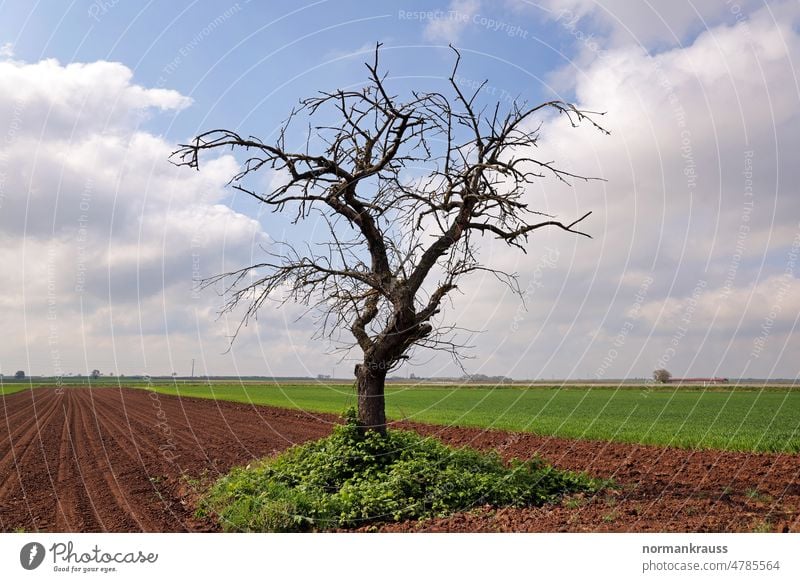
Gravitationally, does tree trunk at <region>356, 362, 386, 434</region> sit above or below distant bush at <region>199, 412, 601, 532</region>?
above

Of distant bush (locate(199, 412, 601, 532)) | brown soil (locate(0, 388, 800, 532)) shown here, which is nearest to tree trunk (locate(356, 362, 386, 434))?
distant bush (locate(199, 412, 601, 532))

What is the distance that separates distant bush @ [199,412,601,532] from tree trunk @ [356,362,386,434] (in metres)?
0.28

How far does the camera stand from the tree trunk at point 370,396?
13.1 m

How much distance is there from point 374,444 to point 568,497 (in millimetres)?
3904

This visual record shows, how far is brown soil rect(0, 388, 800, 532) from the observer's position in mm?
9422

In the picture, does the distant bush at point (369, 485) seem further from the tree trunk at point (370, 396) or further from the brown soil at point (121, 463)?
the brown soil at point (121, 463)

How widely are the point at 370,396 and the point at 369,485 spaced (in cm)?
241

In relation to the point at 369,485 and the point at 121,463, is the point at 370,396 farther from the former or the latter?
the point at 121,463

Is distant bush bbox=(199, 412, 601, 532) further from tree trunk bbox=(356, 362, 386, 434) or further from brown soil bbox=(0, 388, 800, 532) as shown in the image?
brown soil bbox=(0, 388, 800, 532)

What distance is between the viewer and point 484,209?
13.1m

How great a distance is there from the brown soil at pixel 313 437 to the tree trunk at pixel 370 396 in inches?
135

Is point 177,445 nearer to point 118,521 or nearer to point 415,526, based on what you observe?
point 118,521

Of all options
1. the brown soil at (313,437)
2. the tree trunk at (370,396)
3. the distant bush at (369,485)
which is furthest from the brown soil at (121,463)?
the tree trunk at (370,396)

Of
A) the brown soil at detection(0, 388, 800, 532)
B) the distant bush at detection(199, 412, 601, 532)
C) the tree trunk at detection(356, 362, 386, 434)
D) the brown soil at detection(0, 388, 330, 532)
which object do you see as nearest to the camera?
the brown soil at detection(0, 388, 800, 532)
